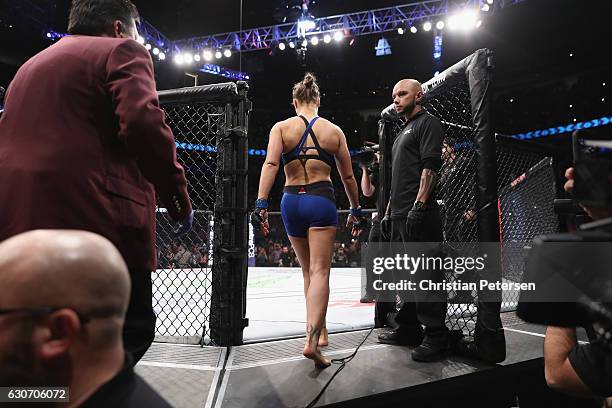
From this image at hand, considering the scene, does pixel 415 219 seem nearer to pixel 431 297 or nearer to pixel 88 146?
pixel 431 297

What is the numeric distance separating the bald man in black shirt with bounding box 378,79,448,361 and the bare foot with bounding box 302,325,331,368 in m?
0.55

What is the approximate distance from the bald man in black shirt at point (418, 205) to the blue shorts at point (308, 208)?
0.46m

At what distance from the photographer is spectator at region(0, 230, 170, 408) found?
52 centimetres

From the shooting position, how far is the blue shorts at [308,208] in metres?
2.20

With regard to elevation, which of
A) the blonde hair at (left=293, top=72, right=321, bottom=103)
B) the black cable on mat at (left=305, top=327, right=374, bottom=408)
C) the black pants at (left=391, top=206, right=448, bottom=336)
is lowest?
the black cable on mat at (left=305, top=327, right=374, bottom=408)

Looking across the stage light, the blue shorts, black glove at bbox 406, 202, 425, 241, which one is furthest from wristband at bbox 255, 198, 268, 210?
the stage light

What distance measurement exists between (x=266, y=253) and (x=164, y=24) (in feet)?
23.1

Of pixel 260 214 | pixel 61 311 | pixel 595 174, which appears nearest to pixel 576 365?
pixel 595 174

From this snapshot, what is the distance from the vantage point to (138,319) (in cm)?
121

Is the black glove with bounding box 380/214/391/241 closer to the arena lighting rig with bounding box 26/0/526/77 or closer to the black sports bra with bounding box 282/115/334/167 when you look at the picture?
the black sports bra with bounding box 282/115/334/167

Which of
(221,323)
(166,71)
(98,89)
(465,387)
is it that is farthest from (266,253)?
(98,89)

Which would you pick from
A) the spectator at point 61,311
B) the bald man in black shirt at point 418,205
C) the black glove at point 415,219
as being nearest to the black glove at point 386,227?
the bald man in black shirt at point 418,205

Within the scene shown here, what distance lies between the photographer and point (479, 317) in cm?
217

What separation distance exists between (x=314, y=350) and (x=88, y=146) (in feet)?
4.52
